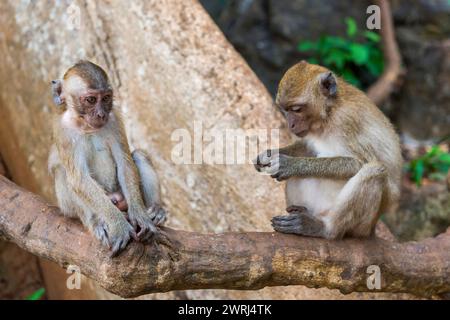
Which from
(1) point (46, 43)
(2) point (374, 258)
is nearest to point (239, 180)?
(2) point (374, 258)

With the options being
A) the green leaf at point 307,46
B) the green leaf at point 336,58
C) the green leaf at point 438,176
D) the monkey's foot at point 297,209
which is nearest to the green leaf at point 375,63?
the green leaf at point 336,58

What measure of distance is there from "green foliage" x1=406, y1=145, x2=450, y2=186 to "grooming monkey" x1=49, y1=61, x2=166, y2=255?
261 inches

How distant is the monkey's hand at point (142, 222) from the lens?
16.3 ft

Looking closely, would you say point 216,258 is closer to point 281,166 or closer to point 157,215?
point 157,215

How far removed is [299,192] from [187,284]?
1524 millimetres

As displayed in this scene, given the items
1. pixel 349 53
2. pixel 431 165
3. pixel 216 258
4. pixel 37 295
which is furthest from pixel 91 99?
pixel 349 53

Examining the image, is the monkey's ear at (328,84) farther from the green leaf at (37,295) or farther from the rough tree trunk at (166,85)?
the green leaf at (37,295)

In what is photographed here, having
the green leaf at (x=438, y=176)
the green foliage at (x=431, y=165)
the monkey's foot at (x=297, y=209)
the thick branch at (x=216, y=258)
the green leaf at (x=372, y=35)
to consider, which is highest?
the green leaf at (x=372, y=35)

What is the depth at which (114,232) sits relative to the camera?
16.1 feet

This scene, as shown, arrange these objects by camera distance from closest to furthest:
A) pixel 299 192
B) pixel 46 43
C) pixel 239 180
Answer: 1. pixel 299 192
2. pixel 239 180
3. pixel 46 43

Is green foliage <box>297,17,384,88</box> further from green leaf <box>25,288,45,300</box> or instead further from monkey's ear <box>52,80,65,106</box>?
monkey's ear <box>52,80,65,106</box>

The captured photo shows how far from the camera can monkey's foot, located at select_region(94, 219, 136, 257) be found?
15.9 ft

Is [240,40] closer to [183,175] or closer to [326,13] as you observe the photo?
[326,13]
